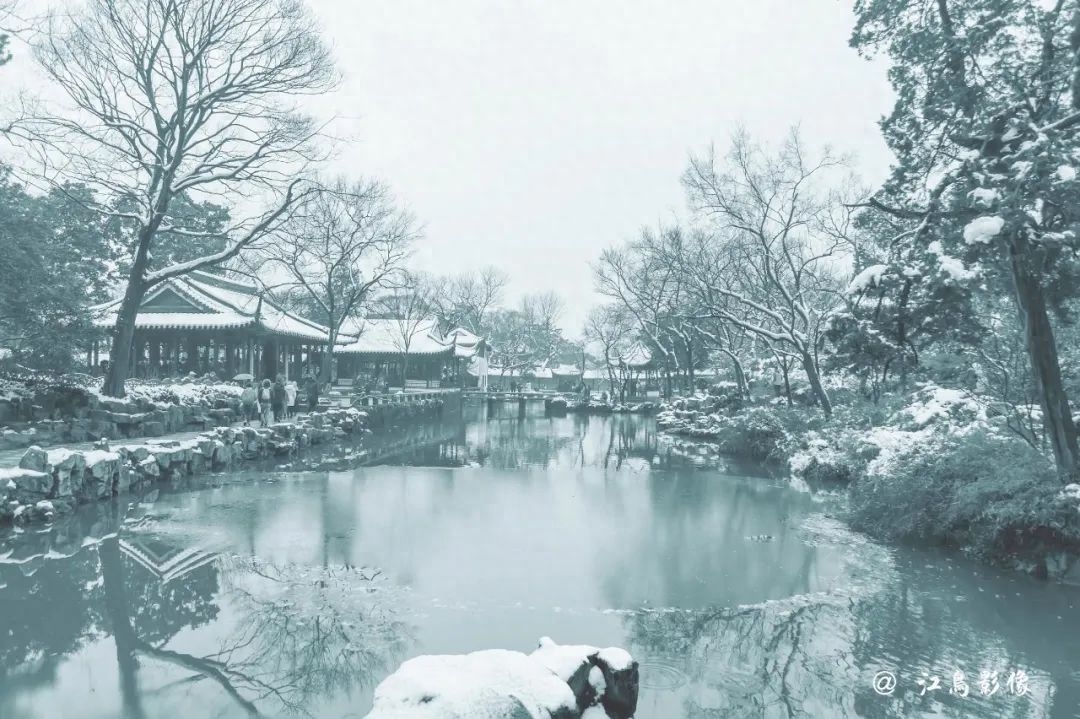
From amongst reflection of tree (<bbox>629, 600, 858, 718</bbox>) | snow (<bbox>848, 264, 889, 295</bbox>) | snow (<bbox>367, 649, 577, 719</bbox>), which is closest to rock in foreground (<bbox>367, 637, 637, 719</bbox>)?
snow (<bbox>367, 649, 577, 719</bbox>)

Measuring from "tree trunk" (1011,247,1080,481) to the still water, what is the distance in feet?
5.80

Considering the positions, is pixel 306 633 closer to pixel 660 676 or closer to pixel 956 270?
pixel 660 676

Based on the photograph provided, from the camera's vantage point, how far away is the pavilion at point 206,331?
24.1 meters

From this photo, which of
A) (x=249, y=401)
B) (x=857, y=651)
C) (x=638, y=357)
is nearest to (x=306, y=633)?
(x=857, y=651)

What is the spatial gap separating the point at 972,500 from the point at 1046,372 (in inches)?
71.2

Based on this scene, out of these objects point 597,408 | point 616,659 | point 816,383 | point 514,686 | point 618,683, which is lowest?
point 618,683

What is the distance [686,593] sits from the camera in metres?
7.09

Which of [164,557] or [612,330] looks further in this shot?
[612,330]

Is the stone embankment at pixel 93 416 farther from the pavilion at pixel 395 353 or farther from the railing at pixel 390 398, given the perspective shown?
the pavilion at pixel 395 353

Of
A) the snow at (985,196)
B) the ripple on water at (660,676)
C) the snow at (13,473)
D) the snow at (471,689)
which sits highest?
the snow at (985,196)

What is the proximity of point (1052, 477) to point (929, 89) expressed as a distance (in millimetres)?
5030

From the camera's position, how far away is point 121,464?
440 inches

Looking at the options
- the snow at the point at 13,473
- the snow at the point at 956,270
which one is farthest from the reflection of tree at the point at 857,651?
the snow at the point at 13,473

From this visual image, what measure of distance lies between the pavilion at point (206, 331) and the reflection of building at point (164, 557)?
53.3ft
